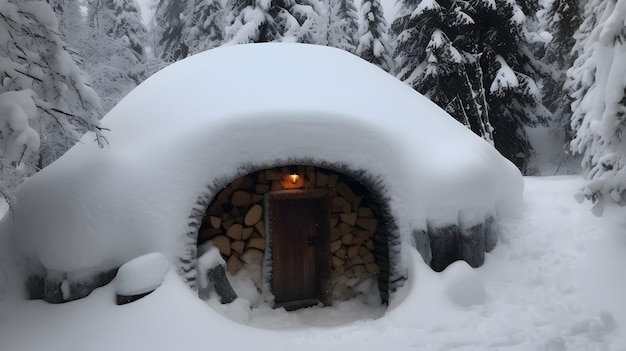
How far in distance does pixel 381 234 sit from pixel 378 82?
2.06 meters

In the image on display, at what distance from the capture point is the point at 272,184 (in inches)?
204

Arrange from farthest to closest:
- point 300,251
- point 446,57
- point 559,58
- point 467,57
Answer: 1. point 559,58
2. point 467,57
3. point 446,57
4. point 300,251

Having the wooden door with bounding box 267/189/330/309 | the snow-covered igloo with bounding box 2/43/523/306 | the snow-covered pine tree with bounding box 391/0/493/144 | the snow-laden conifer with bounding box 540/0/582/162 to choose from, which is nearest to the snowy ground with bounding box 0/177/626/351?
the snow-covered igloo with bounding box 2/43/523/306

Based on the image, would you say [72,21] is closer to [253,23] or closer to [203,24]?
[253,23]

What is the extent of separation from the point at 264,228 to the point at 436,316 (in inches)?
91.3

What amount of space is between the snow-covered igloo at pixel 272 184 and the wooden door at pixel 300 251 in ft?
0.05

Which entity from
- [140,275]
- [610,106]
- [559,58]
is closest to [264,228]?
[140,275]

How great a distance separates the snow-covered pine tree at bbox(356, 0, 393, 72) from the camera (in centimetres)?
1551

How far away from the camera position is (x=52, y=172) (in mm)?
4320

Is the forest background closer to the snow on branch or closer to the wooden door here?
the snow on branch

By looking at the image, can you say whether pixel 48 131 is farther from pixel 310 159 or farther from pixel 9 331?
pixel 310 159

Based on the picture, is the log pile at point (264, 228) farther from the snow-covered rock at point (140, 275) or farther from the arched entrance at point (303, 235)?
the snow-covered rock at point (140, 275)

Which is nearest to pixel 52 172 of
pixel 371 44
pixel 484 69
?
pixel 484 69

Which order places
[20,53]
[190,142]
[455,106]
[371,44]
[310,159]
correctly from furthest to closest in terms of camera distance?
[371,44], [455,106], [310,159], [190,142], [20,53]
